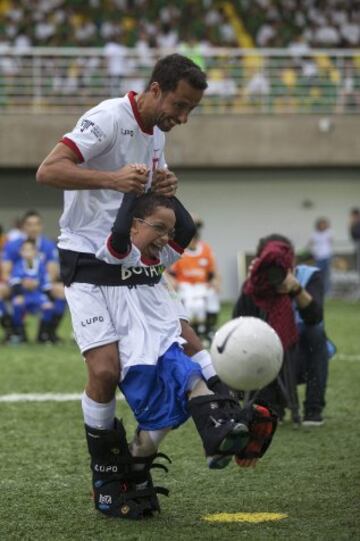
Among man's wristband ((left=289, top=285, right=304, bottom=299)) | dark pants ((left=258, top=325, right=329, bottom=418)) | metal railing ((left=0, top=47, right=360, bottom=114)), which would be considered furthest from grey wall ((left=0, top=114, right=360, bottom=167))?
man's wristband ((left=289, top=285, right=304, bottom=299))

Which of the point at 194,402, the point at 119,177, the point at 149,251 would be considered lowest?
the point at 194,402

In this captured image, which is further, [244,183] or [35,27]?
[244,183]

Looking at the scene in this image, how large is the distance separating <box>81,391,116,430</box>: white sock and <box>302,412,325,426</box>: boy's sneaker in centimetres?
343

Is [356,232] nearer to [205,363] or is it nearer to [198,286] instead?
[198,286]

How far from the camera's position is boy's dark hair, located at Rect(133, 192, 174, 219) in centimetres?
574

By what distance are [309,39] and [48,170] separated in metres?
23.2

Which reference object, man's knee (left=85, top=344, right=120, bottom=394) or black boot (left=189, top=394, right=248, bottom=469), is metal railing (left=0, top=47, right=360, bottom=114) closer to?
man's knee (left=85, top=344, right=120, bottom=394)

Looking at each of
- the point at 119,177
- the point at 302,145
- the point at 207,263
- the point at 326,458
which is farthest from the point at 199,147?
the point at 119,177

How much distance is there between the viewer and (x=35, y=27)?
26016 mm

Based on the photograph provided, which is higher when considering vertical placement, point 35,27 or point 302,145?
point 35,27

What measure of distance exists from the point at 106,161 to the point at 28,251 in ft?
35.8

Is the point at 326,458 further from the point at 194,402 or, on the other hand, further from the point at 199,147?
the point at 199,147

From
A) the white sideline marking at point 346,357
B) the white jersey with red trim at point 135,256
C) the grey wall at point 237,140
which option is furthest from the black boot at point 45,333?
the white jersey with red trim at point 135,256

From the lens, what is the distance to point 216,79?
25047mm
